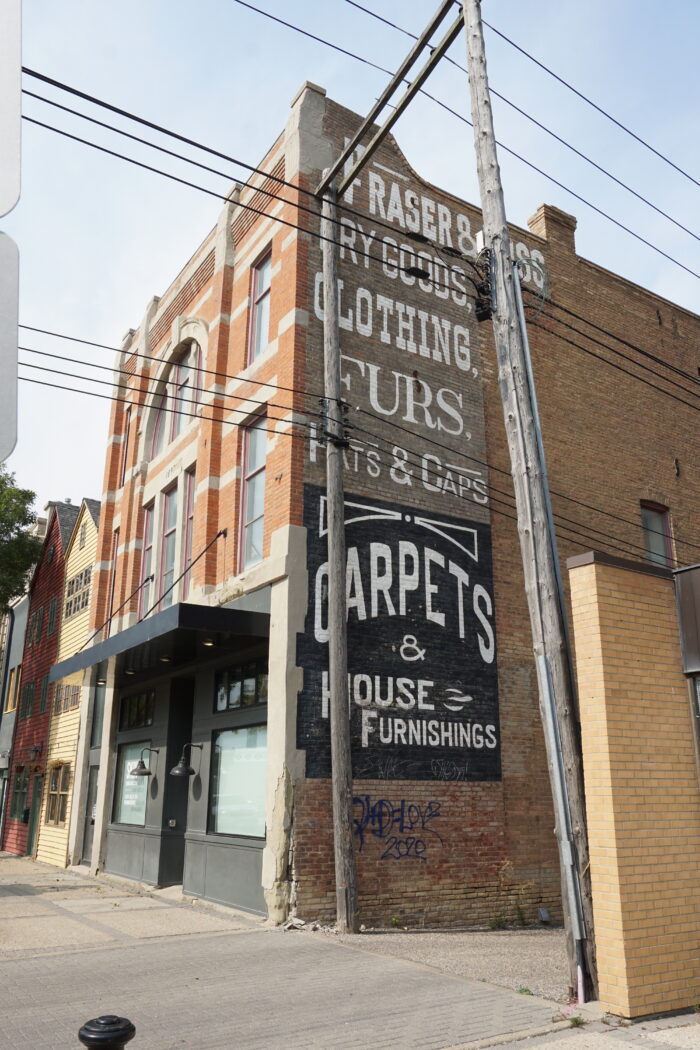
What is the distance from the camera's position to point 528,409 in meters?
8.73

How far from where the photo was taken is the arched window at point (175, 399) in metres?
17.7

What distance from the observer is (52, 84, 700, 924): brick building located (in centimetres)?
1198

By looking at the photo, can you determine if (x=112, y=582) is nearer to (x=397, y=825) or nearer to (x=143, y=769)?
(x=143, y=769)

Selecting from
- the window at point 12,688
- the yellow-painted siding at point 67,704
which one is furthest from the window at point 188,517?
the window at point 12,688

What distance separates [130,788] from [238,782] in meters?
5.65

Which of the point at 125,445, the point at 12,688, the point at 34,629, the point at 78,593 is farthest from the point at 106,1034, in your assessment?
the point at 12,688

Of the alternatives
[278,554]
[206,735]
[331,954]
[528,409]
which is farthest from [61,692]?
[528,409]

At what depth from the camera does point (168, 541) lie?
1783 centimetres

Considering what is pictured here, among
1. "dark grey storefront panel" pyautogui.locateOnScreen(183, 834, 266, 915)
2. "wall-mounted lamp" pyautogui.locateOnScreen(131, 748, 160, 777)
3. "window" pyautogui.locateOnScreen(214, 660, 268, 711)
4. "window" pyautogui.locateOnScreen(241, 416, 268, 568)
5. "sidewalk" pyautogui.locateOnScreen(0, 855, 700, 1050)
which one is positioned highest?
"window" pyautogui.locateOnScreen(241, 416, 268, 568)

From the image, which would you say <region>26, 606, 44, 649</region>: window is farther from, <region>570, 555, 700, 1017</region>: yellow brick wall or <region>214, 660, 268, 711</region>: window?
<region>570, 555, 700, 1017</region>: yellow brick wall

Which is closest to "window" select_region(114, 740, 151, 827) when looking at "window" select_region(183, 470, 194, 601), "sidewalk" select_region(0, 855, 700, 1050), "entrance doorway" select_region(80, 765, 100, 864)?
"entrance doorway" select_region(80, 765, 100, 864)

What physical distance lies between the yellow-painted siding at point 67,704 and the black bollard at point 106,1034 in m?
16.7

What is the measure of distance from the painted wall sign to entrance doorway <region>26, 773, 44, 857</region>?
1579 centimetres

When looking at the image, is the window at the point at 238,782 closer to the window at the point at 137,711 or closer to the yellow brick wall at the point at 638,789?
the window at the point at 137,711
